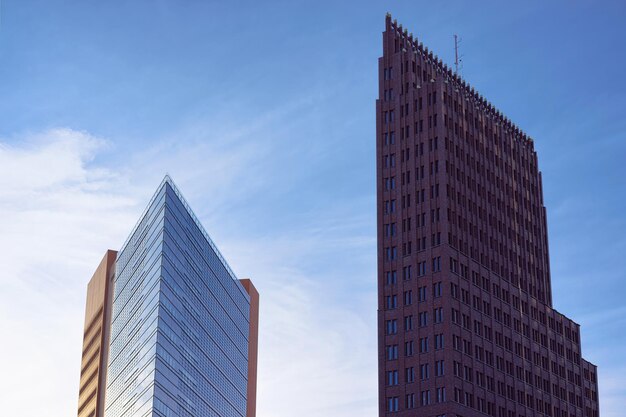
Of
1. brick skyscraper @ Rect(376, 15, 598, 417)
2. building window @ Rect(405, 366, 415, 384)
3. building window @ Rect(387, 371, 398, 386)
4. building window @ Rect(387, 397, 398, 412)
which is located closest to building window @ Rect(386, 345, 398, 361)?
brick skyscraper @ Rect(376, 15, 598, 417)

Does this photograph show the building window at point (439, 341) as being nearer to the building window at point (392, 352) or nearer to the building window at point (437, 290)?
the building window at point (437, 290)

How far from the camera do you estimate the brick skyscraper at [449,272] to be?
16700cm

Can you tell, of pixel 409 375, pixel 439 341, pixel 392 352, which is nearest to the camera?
pixel 439 341

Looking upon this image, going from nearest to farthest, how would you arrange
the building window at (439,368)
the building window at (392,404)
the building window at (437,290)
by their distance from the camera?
the building window at (439,368)
the building window at (392,404)
the building window at (437,290)

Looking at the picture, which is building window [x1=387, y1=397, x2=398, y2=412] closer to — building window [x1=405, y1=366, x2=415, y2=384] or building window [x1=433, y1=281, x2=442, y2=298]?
building window [x1=405, y1=366, x2=415, y2=384]

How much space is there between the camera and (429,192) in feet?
589

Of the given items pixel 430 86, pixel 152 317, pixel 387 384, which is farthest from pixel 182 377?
pixel 430 86

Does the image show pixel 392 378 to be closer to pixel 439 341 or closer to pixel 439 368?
pixel 439 368

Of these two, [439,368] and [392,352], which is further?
[392,352]

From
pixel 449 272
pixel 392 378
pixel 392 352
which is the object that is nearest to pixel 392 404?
pixel 392 378

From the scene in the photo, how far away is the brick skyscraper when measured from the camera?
16700cm

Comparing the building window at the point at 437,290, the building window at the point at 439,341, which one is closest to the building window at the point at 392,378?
the building window at the point at 439,341

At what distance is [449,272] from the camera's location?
560 ft

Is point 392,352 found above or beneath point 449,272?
beneath
